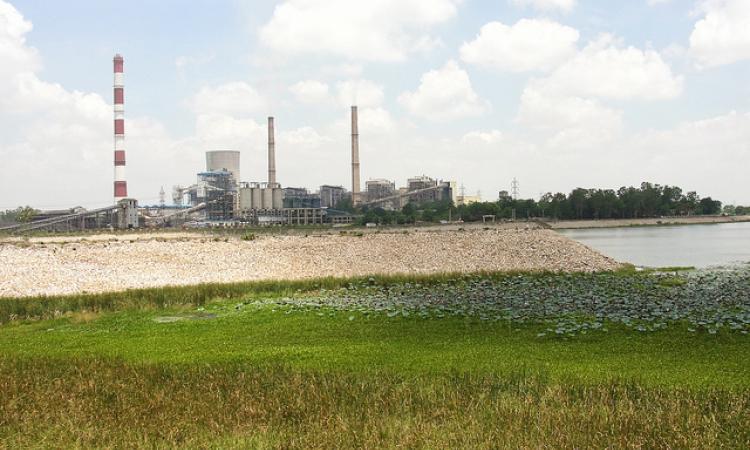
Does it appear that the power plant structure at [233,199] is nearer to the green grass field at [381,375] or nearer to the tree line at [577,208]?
the tree line at [577,208]

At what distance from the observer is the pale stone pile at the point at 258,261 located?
3369 cm

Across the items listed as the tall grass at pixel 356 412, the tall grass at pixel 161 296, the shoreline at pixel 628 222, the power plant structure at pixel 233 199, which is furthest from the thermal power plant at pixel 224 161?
the tall grass at pixel 356 412

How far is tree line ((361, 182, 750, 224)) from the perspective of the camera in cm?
13662

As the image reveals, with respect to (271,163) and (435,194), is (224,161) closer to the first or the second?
(271,163)

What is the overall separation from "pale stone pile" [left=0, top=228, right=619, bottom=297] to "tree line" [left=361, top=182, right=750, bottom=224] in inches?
2941

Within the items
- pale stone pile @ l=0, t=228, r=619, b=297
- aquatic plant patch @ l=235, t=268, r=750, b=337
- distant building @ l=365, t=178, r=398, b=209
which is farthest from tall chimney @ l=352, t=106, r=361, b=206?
aquatic plant patch @ l=235, t=268, r=750, b=337

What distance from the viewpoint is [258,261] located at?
43.7 meters

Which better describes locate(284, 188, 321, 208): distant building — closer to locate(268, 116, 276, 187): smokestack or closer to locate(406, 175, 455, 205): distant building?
locate(268, 116, 276, 187): smokestack

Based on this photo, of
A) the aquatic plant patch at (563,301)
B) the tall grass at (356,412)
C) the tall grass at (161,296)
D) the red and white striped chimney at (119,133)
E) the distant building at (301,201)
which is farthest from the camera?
the distant building at (301,201)

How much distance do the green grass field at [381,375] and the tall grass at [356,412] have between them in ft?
0.10

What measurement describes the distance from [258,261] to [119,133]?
85383mm

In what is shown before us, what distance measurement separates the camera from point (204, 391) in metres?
10.6

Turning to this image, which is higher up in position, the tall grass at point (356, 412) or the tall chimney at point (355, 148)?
the tall chimney at point (355, 148)

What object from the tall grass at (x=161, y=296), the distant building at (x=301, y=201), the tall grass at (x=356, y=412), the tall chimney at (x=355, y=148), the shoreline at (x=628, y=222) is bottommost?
the tall grass at (x=161, y=296)
